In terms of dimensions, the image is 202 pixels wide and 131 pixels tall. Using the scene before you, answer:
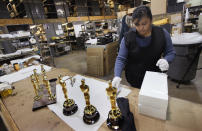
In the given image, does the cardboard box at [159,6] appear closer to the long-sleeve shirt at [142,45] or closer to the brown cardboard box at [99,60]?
the brown cardboard box at [99,60]

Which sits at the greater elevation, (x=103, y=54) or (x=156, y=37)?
(x=156, y=37)

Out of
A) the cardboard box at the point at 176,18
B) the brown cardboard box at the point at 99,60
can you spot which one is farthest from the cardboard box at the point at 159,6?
the brown cardboard box at the point at 99,60

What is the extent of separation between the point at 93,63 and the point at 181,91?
223 centimetres

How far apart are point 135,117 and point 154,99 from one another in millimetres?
171

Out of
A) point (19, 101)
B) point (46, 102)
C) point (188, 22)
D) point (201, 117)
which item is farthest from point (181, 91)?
point (188, 22)

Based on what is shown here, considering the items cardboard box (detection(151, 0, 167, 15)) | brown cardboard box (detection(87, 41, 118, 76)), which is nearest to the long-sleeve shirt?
cardboard box (detection(151, 0, 167, 15))

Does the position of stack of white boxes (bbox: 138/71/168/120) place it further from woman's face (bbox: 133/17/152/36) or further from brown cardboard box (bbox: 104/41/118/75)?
brown cardboard box (bbox: 104/41/118/75)

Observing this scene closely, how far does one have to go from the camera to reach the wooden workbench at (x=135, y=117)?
0.57m

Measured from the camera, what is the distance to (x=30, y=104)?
90 cm

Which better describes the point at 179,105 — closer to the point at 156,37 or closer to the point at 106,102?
the point at 106,102

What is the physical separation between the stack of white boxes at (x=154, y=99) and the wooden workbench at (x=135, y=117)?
4 centimetres

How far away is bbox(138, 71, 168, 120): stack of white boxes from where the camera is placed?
1.82 feet

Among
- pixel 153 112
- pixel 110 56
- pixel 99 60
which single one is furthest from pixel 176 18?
pixel 153 112

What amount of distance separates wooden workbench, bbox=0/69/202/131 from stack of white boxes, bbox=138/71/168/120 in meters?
0.04
